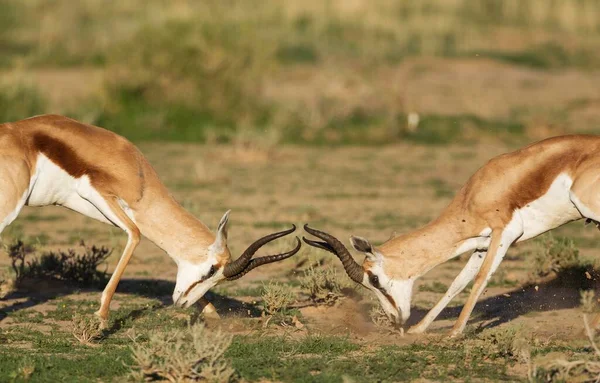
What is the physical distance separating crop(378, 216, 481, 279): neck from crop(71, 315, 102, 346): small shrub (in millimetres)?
2231

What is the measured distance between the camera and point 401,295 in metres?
7.98

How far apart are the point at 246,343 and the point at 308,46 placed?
19039 mm

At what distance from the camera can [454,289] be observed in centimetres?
820

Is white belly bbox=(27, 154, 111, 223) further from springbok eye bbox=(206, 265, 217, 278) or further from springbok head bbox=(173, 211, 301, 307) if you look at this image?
springbok eye bbox=(206, 265, 217, 278)

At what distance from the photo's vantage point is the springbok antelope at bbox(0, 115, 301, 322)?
7836 mm

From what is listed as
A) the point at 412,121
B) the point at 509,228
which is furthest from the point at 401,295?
the point at 412,121

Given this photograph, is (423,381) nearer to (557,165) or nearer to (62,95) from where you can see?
(557,165)

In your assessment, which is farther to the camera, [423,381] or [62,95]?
[62,95]

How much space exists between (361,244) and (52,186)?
239 cm

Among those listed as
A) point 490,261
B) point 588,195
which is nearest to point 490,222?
point 490,261

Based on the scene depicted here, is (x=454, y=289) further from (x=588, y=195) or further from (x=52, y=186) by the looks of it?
(x=52, y=186)

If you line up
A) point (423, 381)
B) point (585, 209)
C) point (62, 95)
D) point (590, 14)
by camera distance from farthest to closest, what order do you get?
point (590, 14)
point (62, 95)
point (585, 209)
point (423, 381)

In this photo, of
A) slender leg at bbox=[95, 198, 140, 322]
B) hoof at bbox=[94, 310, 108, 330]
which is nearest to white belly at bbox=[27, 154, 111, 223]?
slender leg at bbox=[95, 198, 140, 322]

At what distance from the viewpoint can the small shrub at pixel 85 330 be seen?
25.2 feet
